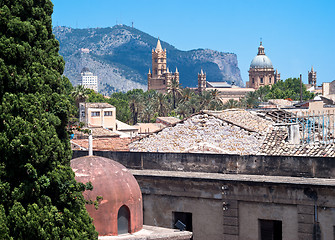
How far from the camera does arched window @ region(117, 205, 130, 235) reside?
13984mm

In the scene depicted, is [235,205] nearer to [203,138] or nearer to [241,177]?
[241,177]

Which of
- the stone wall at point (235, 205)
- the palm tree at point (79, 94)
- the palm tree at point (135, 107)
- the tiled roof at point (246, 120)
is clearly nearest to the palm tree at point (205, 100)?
the palm tree at point (135, 107)

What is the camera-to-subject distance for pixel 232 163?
20391 millimetres

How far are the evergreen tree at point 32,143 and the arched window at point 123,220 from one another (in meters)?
1.71

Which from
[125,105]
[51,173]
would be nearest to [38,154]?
[51,173]

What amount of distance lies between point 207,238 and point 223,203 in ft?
4.08

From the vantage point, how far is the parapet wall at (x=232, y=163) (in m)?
18.7

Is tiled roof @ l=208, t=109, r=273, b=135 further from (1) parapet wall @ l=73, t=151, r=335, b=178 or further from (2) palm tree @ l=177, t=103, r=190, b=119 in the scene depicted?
(2) palm tree @ l=177, t=103, r=190, b=119

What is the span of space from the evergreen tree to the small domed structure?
1.34m

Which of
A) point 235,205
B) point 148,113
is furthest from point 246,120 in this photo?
point 148,113

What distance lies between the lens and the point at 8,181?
11.9 meters

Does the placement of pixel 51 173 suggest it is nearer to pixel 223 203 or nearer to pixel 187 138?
pixel 223 203

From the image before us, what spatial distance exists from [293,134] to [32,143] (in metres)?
13.8

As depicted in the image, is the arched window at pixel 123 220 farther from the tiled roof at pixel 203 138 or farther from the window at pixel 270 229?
the tiled roof at pixel 203 138
